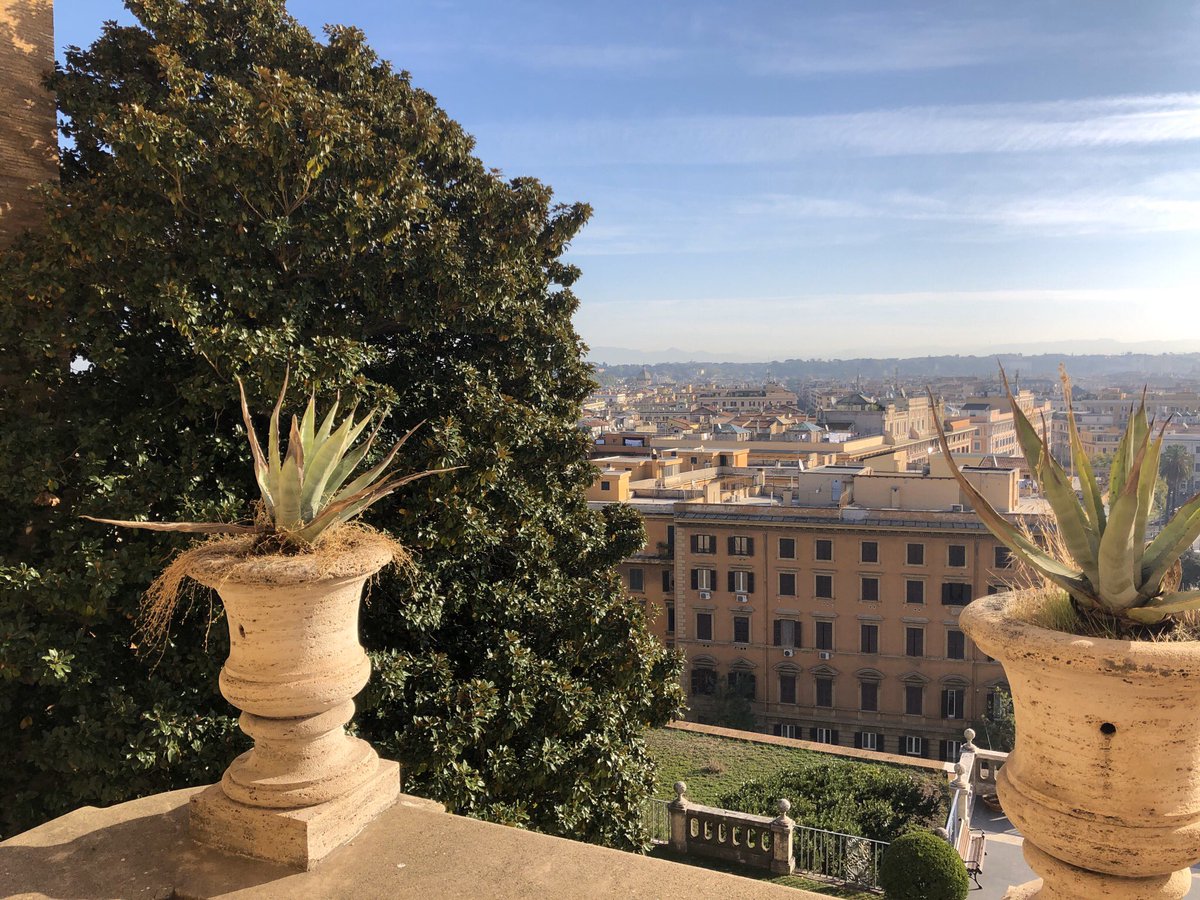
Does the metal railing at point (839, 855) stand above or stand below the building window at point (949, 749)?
above

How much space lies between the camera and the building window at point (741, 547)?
38.1 m

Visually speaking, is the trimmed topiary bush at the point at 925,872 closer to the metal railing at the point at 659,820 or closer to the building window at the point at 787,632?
the metal railing at the point at 659,820

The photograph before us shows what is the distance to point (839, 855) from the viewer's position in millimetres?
18078

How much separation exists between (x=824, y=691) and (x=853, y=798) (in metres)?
17.5

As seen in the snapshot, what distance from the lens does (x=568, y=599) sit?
10047 mm

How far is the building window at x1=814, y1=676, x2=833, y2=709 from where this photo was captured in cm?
3684

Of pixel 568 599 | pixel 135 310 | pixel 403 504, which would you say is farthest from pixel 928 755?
pixel 135 310

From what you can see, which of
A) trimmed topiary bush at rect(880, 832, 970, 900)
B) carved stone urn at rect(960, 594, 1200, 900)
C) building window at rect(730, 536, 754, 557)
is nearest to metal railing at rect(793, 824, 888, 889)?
trimmed topiary bush at rect(880, 832, 970, 900)

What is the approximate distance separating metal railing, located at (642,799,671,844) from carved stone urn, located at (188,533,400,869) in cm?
1657

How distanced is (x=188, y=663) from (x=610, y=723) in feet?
14.1

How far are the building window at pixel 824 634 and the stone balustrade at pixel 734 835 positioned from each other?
19.0 metres

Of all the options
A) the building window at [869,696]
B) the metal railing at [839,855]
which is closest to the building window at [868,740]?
the building window at [869,696]

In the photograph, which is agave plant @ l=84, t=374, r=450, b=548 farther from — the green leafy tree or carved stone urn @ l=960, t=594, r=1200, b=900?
the green leafy tree

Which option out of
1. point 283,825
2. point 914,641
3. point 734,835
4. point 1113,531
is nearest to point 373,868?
point 283,825
